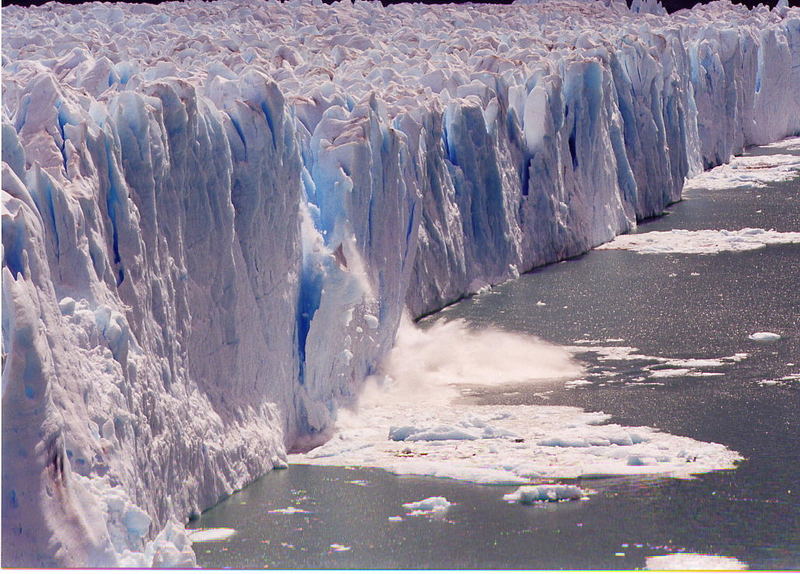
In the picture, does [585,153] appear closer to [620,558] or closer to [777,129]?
[620,558]

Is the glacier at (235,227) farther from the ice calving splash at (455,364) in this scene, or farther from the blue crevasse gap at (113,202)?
the ice calving splash at (455,364)

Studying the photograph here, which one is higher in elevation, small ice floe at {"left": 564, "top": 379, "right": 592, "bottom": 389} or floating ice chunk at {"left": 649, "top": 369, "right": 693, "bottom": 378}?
small ice floe at {"left": 564, "top": 379, "right": 592, "bottom": 389}

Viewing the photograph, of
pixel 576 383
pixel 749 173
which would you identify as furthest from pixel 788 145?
pixel 576 383

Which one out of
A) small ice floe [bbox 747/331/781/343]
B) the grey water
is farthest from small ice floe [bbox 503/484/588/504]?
small ice floe [bbox 747/331/781/343]

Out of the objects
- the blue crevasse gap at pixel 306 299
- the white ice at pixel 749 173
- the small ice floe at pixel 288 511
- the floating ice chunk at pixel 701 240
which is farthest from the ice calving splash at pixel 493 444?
the white ice at pixel 749 173

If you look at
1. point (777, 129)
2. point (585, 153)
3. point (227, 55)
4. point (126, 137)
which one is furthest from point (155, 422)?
point (777, 129)

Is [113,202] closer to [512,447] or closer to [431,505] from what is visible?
[431,505]

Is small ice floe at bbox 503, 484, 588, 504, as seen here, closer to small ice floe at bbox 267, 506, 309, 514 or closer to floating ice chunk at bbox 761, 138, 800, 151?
small ice floe at bbox 267, 506, 309, 514
